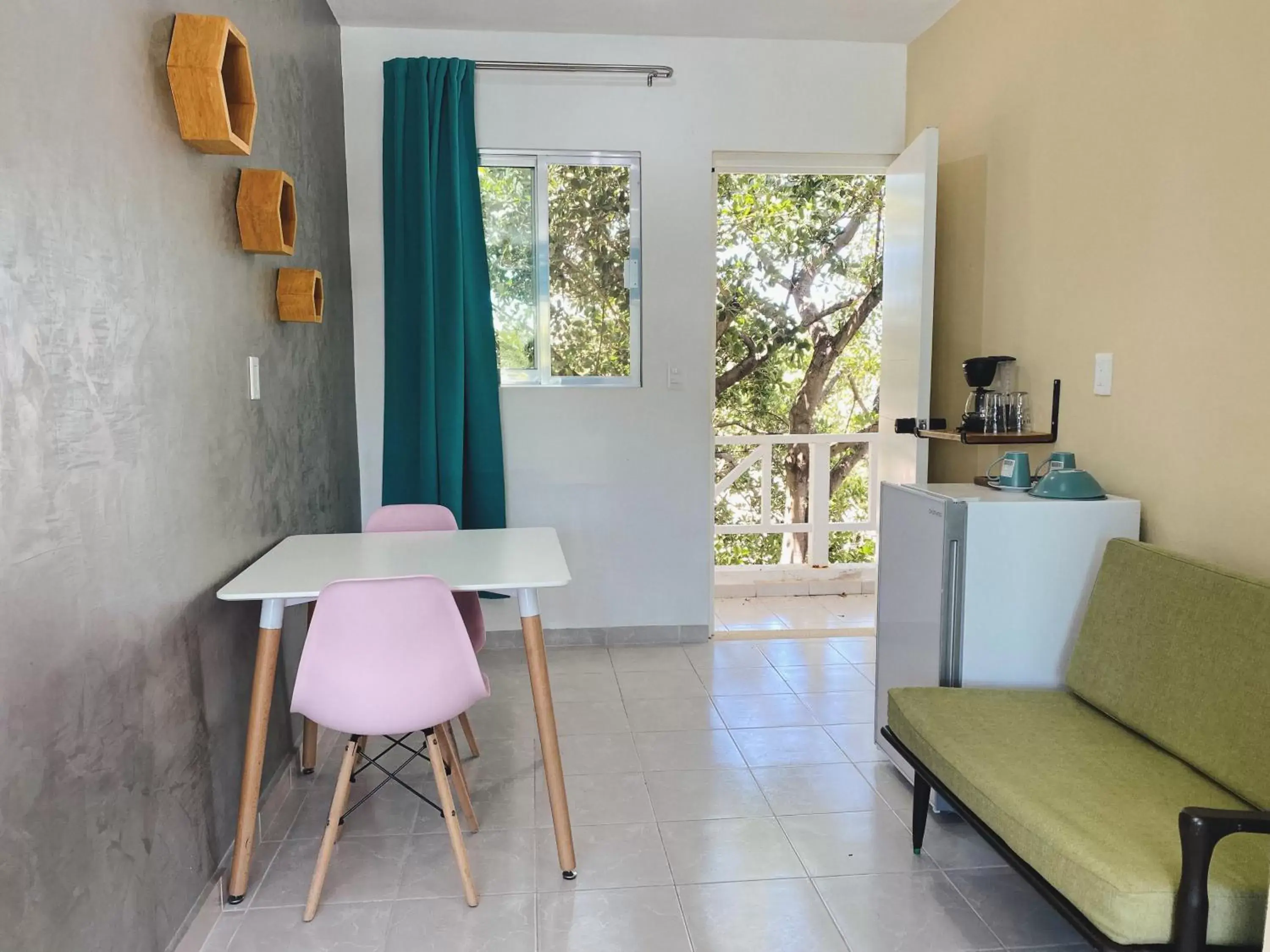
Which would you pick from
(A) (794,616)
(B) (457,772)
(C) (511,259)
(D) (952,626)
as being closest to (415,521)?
(B) (457,772)

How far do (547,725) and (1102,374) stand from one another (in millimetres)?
1794

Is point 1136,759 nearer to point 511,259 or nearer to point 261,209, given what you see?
point 261,209

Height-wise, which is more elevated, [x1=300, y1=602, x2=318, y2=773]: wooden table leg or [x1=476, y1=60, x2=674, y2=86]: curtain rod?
[x1=476, y1=60, x2=674, y2=86]: curtain rod

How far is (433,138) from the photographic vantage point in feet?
11.4

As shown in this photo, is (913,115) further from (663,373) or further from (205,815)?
(205,815)

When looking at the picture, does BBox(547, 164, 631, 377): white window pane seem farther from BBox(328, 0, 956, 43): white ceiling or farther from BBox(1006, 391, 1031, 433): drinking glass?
BBox(1006, 391, 1031, 433): drinking glass

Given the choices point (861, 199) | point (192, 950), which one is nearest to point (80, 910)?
point (192, 950)

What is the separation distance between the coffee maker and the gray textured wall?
7.35ft

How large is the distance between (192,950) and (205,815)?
0.28m

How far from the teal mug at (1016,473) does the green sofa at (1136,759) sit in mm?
387

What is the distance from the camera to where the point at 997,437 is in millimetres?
2738

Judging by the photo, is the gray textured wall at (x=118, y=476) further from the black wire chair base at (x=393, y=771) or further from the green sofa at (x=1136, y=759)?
the green sofa at (x=1136, y=759)

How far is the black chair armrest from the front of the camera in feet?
4.20

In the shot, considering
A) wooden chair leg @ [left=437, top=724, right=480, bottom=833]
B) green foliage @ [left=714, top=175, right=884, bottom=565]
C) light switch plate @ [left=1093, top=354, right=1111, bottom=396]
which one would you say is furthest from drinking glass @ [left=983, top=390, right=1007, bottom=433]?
green foliage @ [left=714, top=175, right=884, bottom=565]
